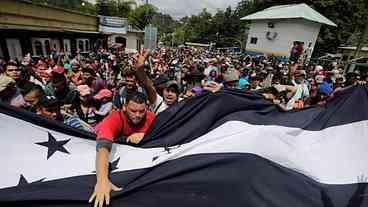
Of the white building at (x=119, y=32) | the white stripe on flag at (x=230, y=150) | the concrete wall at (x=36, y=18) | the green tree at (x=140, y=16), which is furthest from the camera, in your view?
the green tree at (x=140, y=16)

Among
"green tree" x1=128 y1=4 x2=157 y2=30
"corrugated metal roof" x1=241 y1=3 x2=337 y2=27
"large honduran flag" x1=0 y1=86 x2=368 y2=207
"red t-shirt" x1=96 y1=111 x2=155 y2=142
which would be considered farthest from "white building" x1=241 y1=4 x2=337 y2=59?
"red t-shirt" x1=96 y1=111 x2=155 y2=142

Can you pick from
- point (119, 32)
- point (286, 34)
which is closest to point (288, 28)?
point (286, 34)

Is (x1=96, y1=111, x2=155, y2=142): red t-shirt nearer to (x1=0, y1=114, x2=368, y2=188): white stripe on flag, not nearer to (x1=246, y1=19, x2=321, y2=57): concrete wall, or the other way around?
(x1=0, y1=114, x2=368, y2=188): white stripe on flag

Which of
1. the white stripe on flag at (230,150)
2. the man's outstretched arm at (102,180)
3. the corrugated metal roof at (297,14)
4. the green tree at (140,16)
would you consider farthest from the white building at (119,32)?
the man's outstretched arm at (102,180)

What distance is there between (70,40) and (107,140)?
2131 cm

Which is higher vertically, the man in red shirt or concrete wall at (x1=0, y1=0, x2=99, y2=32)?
concrete wall at (x1=0, y1=0, x2=99, y2=32)

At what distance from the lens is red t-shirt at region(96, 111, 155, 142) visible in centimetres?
228

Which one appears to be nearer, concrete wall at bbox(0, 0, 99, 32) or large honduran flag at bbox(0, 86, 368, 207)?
large honduran flag at bbox(0, 86, 368, 207)

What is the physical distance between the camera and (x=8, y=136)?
2.45m

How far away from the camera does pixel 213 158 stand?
6.79 feet

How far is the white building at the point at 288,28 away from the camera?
29.5m

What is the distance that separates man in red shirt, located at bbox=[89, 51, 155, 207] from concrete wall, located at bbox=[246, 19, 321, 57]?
30.6 metres

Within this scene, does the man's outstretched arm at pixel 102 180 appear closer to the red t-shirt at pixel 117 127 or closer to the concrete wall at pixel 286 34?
the red t-shirt at pixel 117 127

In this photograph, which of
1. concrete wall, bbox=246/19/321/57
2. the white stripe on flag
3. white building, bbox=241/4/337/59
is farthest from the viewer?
concrete wall, bbox=246/19/321/57
